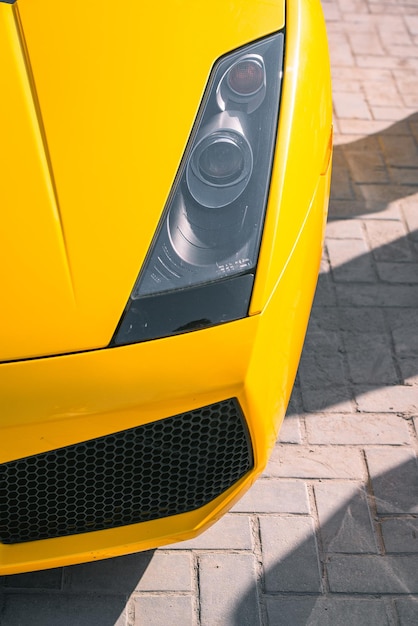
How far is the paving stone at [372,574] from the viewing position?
2271 mm

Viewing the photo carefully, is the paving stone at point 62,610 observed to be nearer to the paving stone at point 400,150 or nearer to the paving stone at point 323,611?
the paving stone at point 323,611

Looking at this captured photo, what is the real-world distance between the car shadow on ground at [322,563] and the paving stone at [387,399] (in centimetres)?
2

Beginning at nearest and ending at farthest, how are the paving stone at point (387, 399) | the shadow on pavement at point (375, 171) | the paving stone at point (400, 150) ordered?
the paving stone at point (387, 399), the shadow on pavement at point (375, 171), the paving stone at point (400, 150)

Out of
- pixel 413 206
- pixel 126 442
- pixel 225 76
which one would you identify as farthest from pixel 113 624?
pixel 413 206

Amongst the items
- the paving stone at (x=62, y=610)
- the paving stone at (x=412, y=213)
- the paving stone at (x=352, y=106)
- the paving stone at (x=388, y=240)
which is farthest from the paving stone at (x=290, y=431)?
the paving stone at (x=352, y=106)

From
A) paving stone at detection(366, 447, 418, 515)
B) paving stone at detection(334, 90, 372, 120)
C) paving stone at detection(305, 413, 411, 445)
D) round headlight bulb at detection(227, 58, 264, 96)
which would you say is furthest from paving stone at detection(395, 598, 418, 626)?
paving stone at detection(334, 90, 372, 120)

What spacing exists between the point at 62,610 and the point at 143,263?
1.05m

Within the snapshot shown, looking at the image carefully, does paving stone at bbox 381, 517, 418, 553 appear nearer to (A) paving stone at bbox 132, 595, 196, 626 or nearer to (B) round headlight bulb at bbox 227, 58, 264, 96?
(A) paving stone at bbox 132, 595, 196, 626

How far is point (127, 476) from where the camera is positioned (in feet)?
6.01

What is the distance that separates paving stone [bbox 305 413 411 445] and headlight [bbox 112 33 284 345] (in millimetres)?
1007

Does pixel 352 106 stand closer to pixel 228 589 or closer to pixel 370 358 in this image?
pixel 370 358

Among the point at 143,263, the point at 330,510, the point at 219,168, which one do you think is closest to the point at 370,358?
the point at 330,510

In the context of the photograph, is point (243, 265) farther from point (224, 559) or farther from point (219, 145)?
point (224, 559)

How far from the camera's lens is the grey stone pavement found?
2.21 metres
